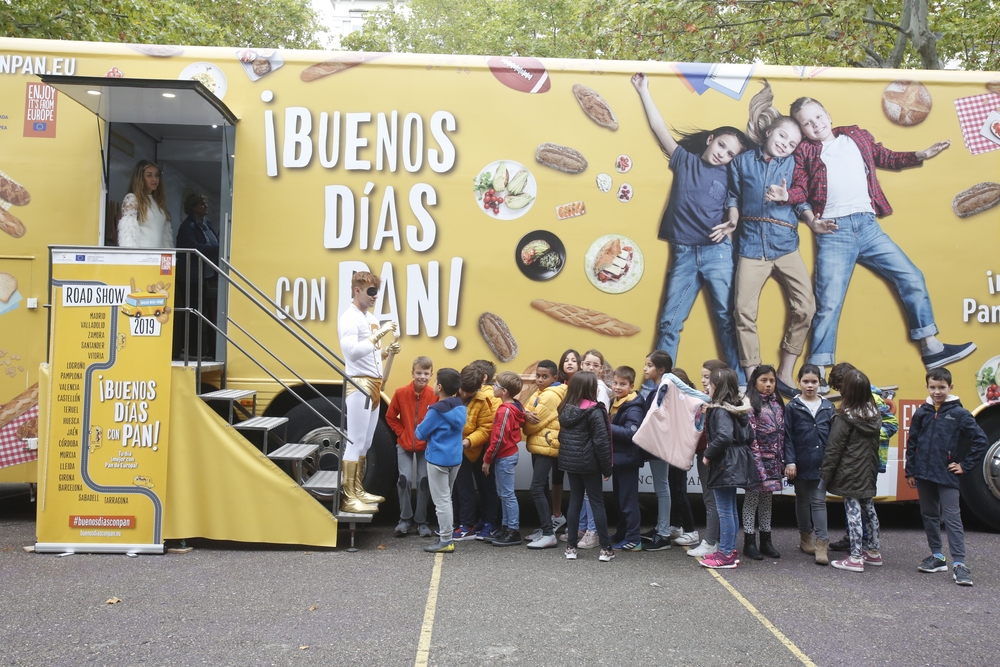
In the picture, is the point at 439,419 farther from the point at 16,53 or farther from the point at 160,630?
the point at 16,53

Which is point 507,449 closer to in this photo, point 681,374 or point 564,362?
point 564,362

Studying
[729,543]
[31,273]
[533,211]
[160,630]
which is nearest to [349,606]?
[160,630]

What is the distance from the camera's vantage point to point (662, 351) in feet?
20.7

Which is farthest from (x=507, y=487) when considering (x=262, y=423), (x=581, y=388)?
(x=262, y=423)

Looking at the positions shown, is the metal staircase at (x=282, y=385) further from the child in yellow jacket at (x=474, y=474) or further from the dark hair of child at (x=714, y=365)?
the dark hair of child at (x=714, y=365)

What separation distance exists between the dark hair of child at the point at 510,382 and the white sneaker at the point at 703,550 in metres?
1.85

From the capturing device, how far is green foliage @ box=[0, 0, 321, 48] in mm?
12211

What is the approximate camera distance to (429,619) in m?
4.56

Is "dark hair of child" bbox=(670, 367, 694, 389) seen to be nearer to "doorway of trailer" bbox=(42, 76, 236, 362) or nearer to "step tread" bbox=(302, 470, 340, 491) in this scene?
"step tread" bbox=(302, 470, 340, 491)

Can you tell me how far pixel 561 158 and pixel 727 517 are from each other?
322cm

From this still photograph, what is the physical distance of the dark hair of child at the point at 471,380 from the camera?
6.15 m

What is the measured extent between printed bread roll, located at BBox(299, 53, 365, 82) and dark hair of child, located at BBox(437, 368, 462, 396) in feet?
9.05

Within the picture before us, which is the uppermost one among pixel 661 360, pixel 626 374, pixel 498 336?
pixel 498 336

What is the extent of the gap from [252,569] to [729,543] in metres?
3.47
